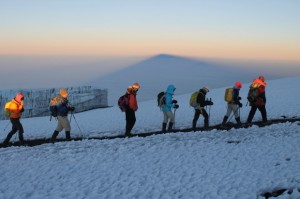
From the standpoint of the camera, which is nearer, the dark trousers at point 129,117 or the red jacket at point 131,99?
the red jacket at point 131,99

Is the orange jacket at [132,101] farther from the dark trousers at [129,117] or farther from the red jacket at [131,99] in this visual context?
the dark trousers at [129,117]

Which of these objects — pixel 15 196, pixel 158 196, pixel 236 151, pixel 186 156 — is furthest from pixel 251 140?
pixel 15 196

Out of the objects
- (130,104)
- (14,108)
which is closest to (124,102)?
(130,104)

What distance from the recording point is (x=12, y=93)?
237 ft

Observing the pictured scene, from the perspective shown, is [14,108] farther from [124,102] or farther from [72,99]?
[72,99]

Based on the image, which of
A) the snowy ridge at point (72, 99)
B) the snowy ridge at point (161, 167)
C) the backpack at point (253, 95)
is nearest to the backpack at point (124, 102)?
the snowy ridge at point (161, 167)

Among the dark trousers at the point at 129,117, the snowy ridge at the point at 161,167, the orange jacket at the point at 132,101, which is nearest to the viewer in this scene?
the snowy ridge at the point at 161,167

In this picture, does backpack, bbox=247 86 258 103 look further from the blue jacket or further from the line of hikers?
the blue jacket

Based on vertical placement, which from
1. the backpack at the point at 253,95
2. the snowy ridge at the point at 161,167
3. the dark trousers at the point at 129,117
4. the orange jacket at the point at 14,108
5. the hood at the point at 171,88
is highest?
the hood at the point at 171,88

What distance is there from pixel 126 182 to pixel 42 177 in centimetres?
248

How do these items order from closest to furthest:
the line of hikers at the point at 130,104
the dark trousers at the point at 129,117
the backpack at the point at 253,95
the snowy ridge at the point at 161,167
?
1. the snowy ridge at the point at 161,167
2. the line of hikers at the point at 130,104
3. the dark trousers at the point at 129,117
4. the backpack at the point at 253,95

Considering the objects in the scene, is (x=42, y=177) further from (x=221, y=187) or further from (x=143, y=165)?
(x=221, y=187)

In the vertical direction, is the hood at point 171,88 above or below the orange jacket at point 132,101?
above

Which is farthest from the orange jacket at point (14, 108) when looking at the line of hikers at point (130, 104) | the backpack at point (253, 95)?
the backpack at point (253, 95)
